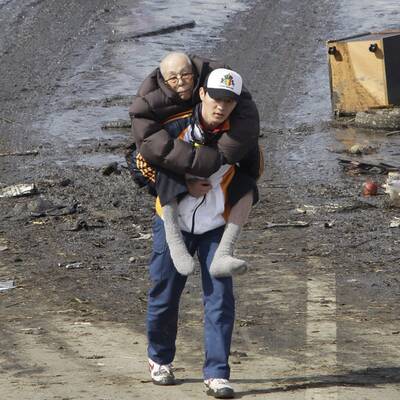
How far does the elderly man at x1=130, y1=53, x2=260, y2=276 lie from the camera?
648cm

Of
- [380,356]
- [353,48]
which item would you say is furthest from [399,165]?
[380,356]

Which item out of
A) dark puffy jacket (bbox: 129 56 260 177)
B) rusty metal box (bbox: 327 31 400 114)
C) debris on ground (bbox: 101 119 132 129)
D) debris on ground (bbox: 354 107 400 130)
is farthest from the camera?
debris on ground (bbox: 101 119 132 129)

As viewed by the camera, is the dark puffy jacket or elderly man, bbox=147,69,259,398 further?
elderly man, bbox=147,69,259,398

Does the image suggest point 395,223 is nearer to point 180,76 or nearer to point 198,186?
point 198,186

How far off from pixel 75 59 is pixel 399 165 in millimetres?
6511

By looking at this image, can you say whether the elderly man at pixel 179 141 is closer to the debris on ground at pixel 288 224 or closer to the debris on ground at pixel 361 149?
the debris on ground at pixel 288 224

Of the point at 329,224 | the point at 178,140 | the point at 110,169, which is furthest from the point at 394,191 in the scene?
the point at 178,140

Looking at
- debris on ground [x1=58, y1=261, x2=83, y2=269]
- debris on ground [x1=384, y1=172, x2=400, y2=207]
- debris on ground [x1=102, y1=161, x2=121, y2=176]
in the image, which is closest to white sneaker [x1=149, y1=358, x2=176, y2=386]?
debris on ground [x1=58, y1=261, x2=83, y2=269]

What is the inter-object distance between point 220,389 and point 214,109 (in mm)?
1387

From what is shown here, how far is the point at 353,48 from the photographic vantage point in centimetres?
1491

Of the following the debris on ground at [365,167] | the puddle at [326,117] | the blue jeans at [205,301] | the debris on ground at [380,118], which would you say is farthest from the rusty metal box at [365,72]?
the blue jeans at [205,301]

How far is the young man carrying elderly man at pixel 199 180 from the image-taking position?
255 inches

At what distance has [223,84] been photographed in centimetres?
638

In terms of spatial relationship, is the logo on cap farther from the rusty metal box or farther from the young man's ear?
the rusty metal box
